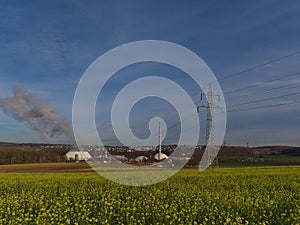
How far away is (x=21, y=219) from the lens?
1094 cm

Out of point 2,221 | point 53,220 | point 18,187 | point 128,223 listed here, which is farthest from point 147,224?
point 18,187

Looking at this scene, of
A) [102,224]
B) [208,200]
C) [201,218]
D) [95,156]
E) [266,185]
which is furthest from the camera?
[95,156]

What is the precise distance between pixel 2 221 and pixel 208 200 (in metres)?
7.41

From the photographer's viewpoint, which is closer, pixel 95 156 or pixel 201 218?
pixel 201 218

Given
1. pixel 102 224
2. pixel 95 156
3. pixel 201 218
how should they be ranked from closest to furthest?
pixel 102 224, pixel 201 218, pixel 95 156

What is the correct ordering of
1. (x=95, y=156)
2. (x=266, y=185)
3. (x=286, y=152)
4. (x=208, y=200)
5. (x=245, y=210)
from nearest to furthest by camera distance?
(x=245, y=210)
(x=208, y=200)
(x=266, y=185)
(x=95, y=156)
(x=286, y=152)

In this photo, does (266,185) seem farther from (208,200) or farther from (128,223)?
(128,223)

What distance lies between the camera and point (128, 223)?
10578 millimetres

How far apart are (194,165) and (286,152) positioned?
60.5m

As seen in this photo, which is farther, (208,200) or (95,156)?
(95,156)

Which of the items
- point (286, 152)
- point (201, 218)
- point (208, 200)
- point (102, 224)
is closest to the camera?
point (102, 224)

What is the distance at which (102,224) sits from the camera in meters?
10.5

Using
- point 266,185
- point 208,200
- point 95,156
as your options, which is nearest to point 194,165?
point 95,156

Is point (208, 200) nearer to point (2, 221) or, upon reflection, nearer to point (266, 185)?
point (2, 221)
